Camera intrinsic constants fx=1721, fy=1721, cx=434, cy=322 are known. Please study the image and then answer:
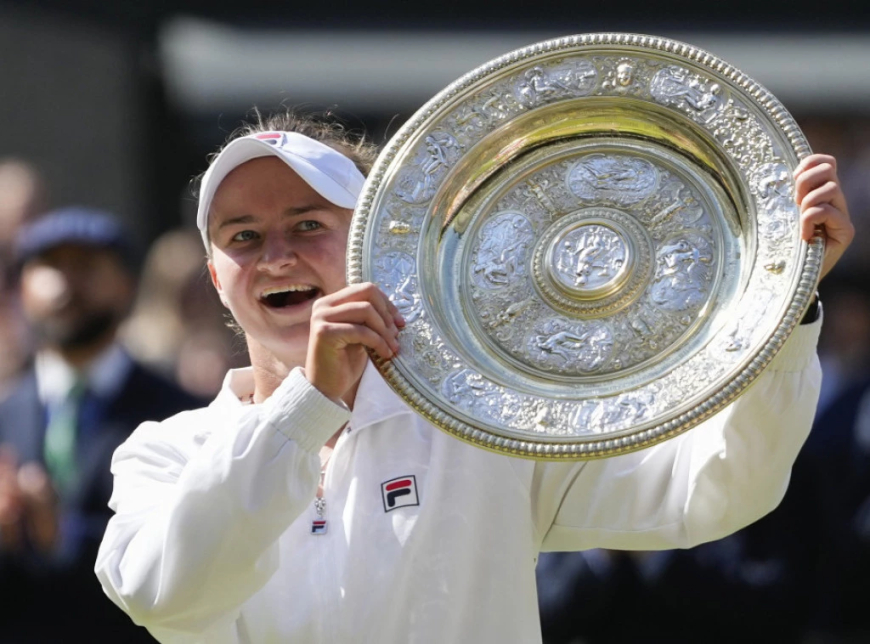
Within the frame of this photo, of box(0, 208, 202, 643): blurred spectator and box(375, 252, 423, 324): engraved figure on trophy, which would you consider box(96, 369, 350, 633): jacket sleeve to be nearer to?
box(375, 252, 423, 324): engraved figure on trophy

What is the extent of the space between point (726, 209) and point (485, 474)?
0.63 meters

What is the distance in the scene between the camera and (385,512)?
305cm

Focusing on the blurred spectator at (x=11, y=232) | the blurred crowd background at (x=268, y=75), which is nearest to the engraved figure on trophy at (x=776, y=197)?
the blurred spectator at (x=11, y=232)

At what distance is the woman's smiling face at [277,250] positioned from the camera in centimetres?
318

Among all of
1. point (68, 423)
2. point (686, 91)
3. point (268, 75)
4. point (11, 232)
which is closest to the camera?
point (686, 91)

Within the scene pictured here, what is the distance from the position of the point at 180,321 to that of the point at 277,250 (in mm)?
3532

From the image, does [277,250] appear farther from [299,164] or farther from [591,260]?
[591,260]

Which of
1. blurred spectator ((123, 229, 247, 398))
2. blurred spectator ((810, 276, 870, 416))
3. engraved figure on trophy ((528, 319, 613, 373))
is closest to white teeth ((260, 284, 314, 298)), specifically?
engraved figure on trophy ((528, 319, 613, 373))

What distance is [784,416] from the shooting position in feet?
9.42

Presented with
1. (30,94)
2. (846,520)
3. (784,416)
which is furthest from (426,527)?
(30,94)

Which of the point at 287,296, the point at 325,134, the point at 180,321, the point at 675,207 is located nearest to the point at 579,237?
the point at 675,207

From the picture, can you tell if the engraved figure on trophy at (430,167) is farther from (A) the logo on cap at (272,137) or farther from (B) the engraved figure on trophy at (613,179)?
(A) the logo on cap at (272,137)

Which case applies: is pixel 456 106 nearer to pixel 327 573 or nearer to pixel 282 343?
pixel 282 343

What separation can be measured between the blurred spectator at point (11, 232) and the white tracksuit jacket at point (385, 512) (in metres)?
3.17
